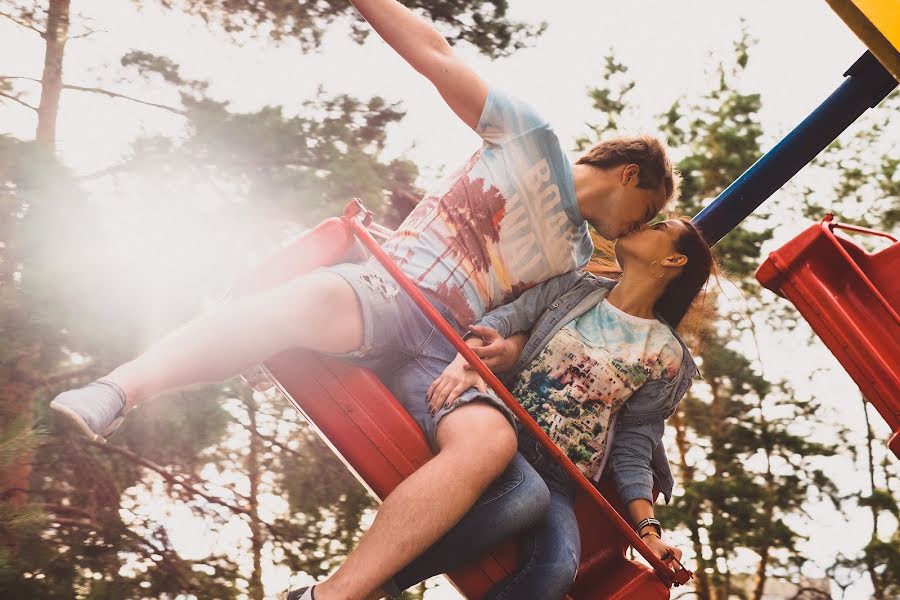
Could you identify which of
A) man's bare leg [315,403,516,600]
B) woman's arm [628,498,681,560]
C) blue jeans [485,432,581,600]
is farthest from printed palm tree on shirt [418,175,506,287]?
woman's arm [628,498,681,560]

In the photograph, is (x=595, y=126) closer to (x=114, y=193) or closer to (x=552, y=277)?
(x=114, y=193)

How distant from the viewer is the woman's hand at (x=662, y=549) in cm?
213

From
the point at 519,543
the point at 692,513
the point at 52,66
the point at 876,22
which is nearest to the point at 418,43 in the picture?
the point at 876,22

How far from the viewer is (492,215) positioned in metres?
2.18

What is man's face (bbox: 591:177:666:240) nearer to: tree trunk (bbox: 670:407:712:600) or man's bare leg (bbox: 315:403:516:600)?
man's bare leg (bbox: 315:403:516:600)

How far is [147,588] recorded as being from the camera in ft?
13.6

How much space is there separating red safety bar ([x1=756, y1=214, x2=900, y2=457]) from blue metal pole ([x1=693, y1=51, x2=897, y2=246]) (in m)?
0.23

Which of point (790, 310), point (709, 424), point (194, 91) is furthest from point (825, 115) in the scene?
point (790, 310)

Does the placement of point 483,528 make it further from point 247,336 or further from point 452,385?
point 247,336

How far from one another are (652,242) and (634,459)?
62 centimetres

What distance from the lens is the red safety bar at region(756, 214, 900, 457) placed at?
207cm

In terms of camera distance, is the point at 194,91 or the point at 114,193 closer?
the point at 114,193

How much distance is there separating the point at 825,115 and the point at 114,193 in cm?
379

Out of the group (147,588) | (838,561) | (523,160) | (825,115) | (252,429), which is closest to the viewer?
(523,160)
